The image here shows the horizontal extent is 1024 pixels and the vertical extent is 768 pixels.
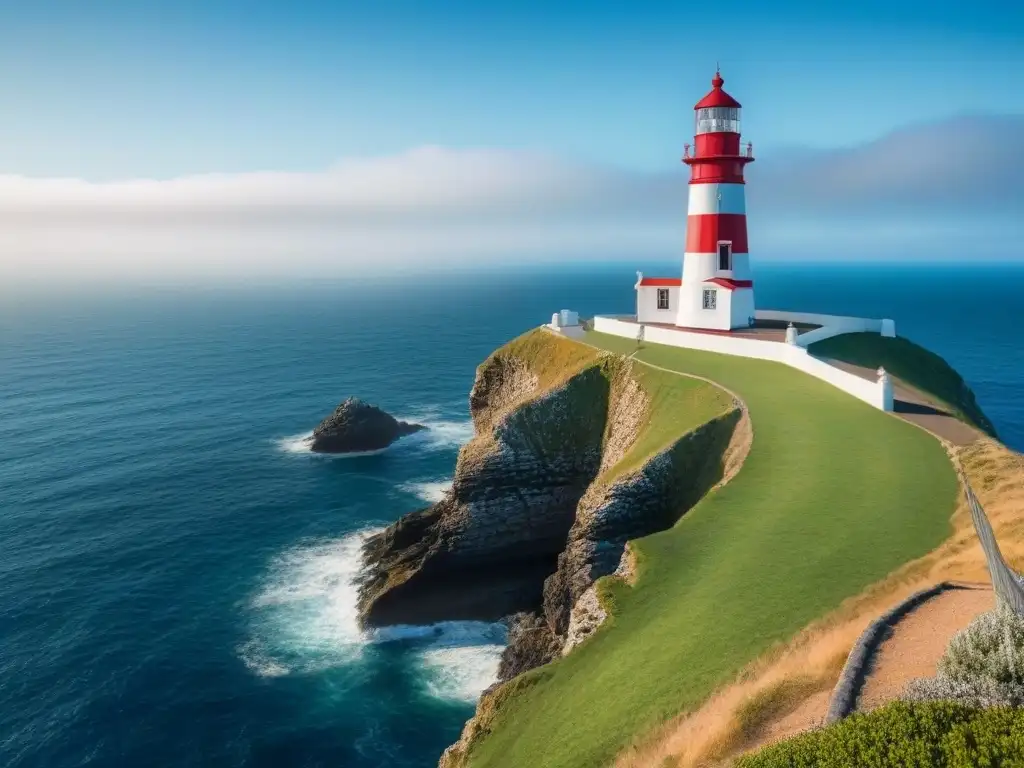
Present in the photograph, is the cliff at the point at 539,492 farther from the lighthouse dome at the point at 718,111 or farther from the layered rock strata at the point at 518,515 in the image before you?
the lighthouse dome at the point at 718,111

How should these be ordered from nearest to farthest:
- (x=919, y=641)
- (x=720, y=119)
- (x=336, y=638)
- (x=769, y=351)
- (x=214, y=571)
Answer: (x=919, y=641) → (x=336, y=638) → (x=214, y=571) → (x=769, y=351) → (x=720, y=119)

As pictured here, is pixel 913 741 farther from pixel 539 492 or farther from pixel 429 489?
pixel 429 489

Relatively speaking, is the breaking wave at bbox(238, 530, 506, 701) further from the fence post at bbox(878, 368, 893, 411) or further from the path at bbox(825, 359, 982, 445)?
the path at bbox(825, 359, 982, 445)

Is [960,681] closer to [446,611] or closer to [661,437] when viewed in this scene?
[661,437]

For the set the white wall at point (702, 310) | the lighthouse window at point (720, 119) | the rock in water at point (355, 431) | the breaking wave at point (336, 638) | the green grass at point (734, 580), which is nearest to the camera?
the green grass at point (734, 580)

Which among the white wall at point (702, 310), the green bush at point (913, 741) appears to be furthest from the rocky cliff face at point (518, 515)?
the green bush at point (913, 741)

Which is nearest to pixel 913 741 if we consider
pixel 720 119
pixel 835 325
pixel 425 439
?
pixel 720 119

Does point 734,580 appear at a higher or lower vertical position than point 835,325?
lower
